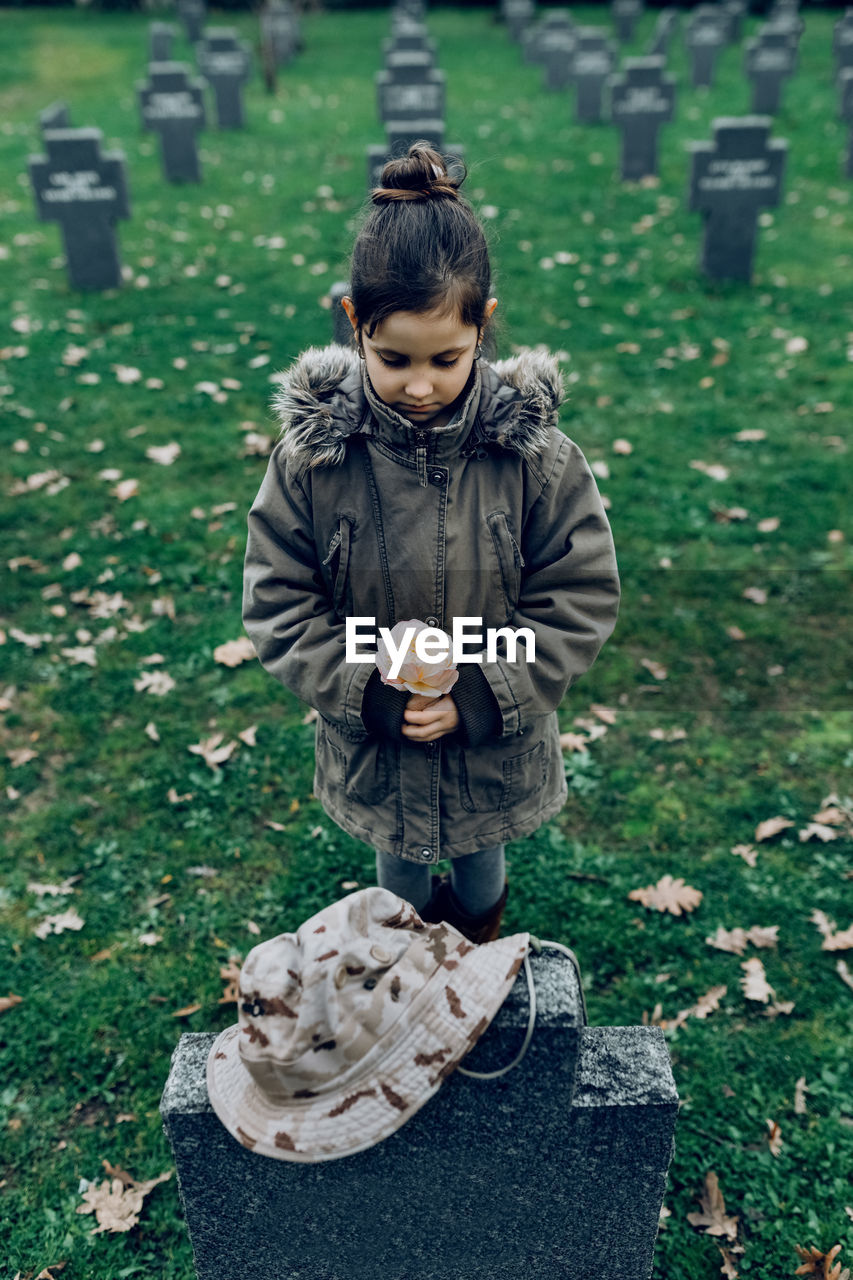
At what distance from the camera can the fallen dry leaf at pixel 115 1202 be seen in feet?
8.65

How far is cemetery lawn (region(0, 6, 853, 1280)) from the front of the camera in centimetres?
288

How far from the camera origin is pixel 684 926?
134 inches

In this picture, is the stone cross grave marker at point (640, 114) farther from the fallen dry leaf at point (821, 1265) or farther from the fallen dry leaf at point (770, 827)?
the fallen dry leaf at point (821, 1265)

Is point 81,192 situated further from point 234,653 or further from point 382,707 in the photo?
point 382,707

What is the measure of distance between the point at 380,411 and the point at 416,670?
0.55 metres

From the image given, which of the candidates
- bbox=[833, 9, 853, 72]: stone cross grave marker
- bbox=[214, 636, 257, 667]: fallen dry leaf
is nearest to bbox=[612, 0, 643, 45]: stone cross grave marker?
bbox=[833, 9, 853, 72]: stone cross grave marker

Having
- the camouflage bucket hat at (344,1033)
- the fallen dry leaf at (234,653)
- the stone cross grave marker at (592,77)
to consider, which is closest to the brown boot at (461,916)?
the camouflage bucket hat at (344,1033)

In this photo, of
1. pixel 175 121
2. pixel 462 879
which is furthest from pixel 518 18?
pixel 462 879

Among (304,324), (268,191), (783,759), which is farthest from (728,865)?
(268,191)

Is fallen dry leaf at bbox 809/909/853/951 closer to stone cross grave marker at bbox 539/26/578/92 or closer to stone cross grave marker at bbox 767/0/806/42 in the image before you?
stone cross grave marker at bbox 539/26/578/92

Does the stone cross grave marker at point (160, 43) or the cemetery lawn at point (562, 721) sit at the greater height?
the stone cross grave marker at point (160, 43)

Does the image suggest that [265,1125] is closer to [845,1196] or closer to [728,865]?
[845,1196]

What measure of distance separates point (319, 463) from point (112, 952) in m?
2.12
